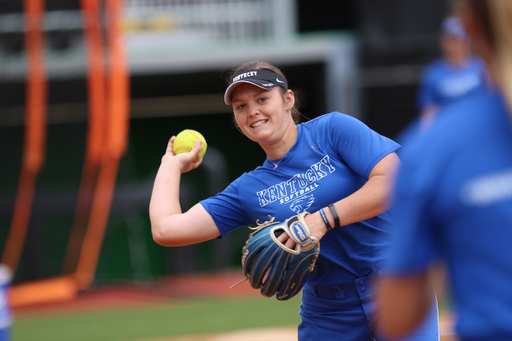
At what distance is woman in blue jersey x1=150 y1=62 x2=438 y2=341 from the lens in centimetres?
246

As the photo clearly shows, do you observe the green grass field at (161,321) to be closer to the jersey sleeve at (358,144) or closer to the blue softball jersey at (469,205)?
the jersey sleeve at (358,144)

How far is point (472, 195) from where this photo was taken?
3.31 feet

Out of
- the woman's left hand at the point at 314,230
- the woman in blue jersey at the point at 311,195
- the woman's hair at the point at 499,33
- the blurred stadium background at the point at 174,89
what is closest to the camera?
the woman's hair at the point at 499,33

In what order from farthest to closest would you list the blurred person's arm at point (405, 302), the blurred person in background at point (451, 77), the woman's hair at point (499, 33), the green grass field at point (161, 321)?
1. the green grass field at point (161, 321)
2. the blurred person in background at point (451, 77)
3. the blurred person's arm at point (405, 302)
4. the woman's hair at point (499, 33)

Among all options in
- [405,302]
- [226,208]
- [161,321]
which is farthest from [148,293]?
[405,302]

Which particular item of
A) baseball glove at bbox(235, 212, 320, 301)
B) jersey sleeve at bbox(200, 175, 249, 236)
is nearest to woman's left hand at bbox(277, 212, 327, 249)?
baseball glove at bbox(235, 212, 320, 301)

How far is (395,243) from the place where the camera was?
1088mm

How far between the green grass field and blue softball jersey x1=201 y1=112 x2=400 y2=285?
355 centimetres

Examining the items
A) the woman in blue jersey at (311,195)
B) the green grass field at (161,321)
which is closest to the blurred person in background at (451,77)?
the green grass field at (161,321)

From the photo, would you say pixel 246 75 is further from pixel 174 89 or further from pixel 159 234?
pixel 174 89

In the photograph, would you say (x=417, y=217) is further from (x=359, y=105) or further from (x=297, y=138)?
(x=359, y=105)

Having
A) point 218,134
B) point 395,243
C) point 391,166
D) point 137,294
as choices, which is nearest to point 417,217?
point 395,243

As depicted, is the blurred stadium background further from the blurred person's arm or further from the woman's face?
the blurred person's arm

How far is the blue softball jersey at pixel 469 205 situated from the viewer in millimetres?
1011
